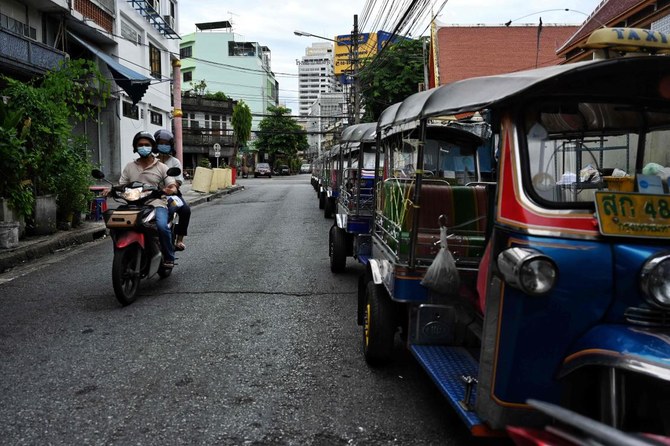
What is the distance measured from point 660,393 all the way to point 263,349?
3142 mm

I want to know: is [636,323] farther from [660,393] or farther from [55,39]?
[55,39]

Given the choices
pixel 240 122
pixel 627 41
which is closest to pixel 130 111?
pixel 240 122

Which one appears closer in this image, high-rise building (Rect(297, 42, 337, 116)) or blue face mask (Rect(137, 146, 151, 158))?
blue face mask (Rect(137, 146, 151, 158))

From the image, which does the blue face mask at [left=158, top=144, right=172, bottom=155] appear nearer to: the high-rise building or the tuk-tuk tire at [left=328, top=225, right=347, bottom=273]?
the tuk-tuk tire at [left=328, top=225, right=347, bottom=273]

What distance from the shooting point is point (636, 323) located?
2.30 metres

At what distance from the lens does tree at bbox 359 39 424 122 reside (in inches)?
1027

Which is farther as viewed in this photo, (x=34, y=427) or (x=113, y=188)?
(x=113, y=188)

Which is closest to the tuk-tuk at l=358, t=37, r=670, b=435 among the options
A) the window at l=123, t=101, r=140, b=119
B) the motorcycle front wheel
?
the motorcycle front wheel

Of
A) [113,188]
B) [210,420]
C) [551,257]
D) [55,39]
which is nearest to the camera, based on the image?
[551,257]

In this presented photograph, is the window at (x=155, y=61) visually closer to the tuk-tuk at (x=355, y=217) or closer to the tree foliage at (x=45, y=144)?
the tree foliage at (x=45, y=144)

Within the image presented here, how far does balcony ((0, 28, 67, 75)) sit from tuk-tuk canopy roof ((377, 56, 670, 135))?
14285 mm

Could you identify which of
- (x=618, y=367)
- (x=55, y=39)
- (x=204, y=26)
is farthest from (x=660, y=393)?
(x=204, y=26)

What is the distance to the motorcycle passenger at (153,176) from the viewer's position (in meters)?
6.46

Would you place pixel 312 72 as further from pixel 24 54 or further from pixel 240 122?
pixel 24 54
